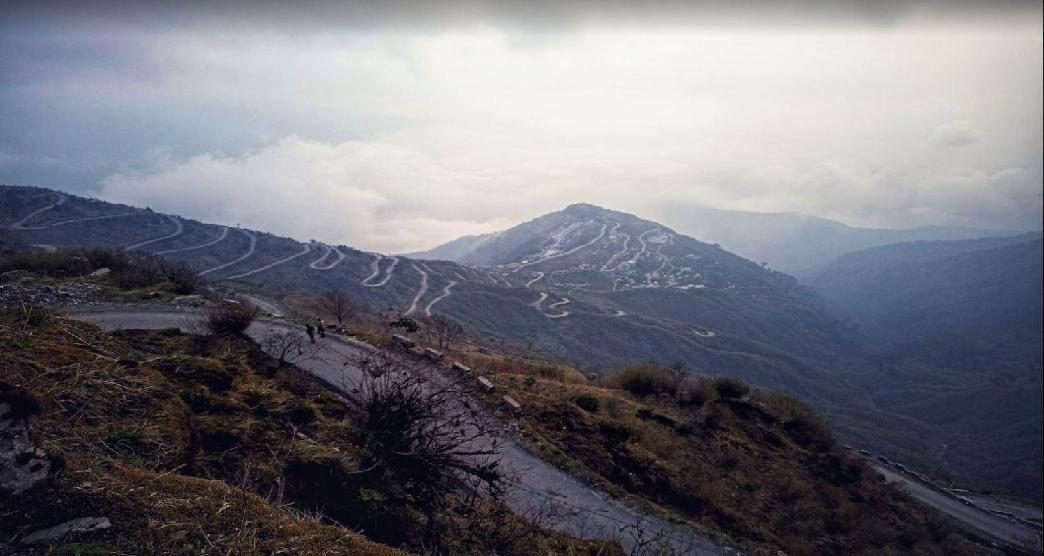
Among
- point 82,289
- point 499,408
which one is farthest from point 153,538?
point 82,289

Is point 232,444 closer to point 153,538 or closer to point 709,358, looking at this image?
point 153,538

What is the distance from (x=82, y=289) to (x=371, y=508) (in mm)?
18256

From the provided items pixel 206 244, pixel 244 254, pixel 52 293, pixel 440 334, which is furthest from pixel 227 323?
pixel 206 244

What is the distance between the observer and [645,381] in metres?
19.3

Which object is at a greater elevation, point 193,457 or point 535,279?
point 193,457

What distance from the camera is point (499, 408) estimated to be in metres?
12.4

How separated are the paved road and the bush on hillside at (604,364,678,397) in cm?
1056

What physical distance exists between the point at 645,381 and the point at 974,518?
20176 millimetres

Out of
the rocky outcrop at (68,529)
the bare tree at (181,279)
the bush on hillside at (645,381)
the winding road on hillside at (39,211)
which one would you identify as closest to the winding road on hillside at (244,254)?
the winding road on hillside at (39,211)

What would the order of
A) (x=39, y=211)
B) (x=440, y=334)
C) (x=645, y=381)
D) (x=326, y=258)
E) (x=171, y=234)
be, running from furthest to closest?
1. (x=326, y=258)
2. (x=171, y=234)
3. (x=39, y=211)
4. (x=440, y=334)
5. (x=645, y=381)

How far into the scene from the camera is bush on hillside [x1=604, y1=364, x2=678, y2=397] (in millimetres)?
18973

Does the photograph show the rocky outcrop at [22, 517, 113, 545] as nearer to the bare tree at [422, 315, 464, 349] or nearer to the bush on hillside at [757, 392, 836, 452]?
the bare tree at [422, 315, 464, 349]

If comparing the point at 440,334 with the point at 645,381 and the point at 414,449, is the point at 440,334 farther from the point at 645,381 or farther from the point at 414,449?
the point at 414,449

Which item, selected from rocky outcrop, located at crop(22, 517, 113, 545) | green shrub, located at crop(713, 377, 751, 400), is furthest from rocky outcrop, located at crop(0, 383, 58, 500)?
green shrub, located at crop(713, 377, 751, 400)
